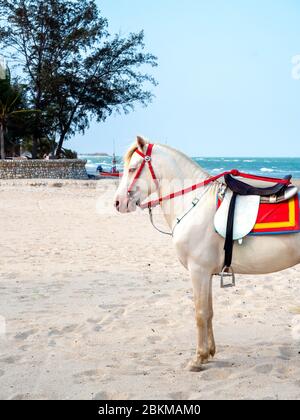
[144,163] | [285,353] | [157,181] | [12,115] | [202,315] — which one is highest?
[12,115]

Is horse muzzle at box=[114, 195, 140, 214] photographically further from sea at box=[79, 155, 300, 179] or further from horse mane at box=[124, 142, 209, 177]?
sea at box=[79, 155, 300, 179]

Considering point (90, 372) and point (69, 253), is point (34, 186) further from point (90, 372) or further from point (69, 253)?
point (90, 372)

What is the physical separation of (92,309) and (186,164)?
2.39 m

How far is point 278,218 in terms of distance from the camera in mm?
3725

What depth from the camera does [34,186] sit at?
73.5 ft

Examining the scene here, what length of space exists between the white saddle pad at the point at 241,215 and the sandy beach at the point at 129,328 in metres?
1.09

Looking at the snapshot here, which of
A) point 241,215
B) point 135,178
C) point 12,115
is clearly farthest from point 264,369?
point 12,115

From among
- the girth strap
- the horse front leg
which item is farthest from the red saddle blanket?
the horse front leg

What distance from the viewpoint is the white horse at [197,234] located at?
3764mm

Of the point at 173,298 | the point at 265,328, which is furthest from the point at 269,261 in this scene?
the point at 173,298

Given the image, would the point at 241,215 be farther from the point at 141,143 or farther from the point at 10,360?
the point at 10,360

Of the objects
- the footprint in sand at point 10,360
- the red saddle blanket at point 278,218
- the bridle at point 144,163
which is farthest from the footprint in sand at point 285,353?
the footprint in sand at point 10,360

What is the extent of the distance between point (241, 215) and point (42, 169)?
967 inches
